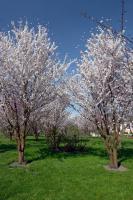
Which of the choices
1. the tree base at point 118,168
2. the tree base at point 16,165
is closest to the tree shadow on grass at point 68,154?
the tree base at point 16,165

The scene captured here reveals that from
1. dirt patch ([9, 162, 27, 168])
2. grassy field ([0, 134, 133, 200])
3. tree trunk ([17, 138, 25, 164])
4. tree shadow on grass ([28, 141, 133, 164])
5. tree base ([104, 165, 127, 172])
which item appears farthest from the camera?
tree shadow on grass ([28, 141, 133, 164])

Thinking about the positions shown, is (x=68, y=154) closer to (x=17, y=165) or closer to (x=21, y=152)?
(x=21, y=152)

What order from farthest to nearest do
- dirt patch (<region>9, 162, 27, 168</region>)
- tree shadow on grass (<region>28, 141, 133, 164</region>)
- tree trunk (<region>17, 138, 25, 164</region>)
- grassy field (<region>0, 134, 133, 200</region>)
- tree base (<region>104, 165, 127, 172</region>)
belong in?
tree shadow on grass (<region>28, 141, 133, 164</region>) → tree trunk (<region>17, 138, 25, 164</region>) → dirt patch (<region>9, 162, 27, 168</region>) → tree base (<region>104, 165, 127, 172</region>) → grassy field (<region>0, 134, 133, 200</region>)

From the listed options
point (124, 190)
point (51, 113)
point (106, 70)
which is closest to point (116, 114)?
point (106, 70)

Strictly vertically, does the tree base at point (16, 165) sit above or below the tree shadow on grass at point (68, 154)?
below

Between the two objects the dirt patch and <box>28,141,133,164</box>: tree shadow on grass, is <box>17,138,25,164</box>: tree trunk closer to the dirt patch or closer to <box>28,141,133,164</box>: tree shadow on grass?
the dirt patch

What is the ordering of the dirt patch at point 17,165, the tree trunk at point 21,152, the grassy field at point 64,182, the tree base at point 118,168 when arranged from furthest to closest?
1. the tree trunk at point 21,152
2. the dirt patch at point 17,165
3. the tree base at point 118,168
4. the grassy field at point 64,182

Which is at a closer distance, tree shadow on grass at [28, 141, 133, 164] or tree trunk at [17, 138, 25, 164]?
tree trunk at [17, 138, 25, 164]

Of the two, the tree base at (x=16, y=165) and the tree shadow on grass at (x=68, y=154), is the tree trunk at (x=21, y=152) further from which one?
the tree shadow on grass at (x=68, y=154)

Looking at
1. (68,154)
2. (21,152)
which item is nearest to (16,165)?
(21,152)

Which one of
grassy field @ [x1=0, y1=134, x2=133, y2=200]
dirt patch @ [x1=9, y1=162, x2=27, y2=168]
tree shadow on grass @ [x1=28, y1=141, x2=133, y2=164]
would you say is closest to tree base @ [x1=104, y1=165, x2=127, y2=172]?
grassy field @ [x1=0, y1=134, x2=133, y2=200]

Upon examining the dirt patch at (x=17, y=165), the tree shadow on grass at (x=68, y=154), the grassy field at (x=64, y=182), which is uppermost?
the tree shadow on grass at (x=68, y=154)

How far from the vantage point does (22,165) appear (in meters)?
17.4

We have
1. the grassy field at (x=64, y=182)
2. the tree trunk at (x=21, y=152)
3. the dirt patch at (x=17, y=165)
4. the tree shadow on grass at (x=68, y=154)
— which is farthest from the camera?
the tree shadow on grass at (x=68, y=154)
